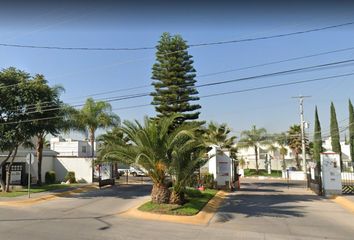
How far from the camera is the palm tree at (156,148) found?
16.9 metres

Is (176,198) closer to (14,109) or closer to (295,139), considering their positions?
(14,109)

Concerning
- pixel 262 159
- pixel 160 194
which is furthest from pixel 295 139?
pixel 160 194

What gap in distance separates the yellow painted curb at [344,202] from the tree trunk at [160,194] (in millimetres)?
9279

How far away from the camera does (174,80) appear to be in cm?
3130

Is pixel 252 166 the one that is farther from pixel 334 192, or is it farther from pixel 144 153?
Answer: pixel 144 153

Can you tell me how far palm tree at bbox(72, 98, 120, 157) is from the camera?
36969mm

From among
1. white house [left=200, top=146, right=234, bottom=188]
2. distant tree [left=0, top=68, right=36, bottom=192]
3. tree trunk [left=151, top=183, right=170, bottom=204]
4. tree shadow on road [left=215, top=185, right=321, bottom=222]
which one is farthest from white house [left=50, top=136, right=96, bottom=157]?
tree trunk [left=151, top=183, right=170, bottom=204]

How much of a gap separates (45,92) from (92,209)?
9944 mm

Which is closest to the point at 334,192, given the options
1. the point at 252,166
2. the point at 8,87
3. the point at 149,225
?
the point at 149,225

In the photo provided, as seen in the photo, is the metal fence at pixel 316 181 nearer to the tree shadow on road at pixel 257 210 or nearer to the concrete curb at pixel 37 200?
the tree shadow on road at pixel 257 210

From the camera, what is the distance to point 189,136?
677 inches

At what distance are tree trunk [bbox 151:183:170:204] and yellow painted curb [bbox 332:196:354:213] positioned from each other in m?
9.28

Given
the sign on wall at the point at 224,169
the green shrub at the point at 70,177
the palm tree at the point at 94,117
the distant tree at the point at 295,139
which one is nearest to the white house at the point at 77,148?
the palm tree at the point at 94,117

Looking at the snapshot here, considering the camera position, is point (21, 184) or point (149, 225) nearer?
point (149, 225)
